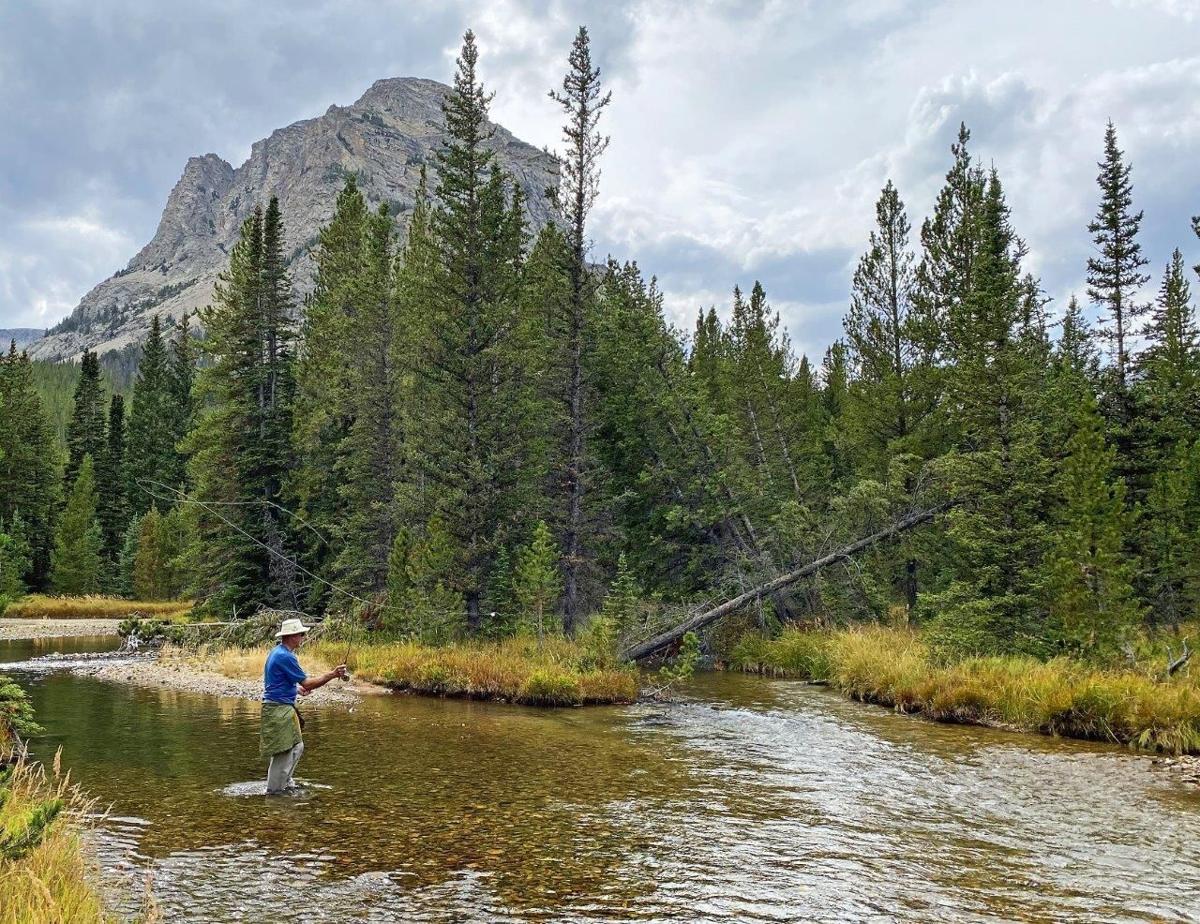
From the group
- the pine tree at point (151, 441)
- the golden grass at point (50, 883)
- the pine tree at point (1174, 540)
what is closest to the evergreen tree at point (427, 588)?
the golden grass at point (50, 883)

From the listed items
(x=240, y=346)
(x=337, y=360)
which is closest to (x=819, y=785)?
(x=337, y=360)

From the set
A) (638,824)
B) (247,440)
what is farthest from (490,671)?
(247,440)

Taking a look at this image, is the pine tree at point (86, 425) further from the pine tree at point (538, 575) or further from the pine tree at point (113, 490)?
the pine tree at point (538, 575)

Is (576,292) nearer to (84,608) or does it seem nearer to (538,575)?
(538,575)

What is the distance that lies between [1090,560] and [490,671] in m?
13.7

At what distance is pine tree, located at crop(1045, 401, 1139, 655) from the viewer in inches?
645

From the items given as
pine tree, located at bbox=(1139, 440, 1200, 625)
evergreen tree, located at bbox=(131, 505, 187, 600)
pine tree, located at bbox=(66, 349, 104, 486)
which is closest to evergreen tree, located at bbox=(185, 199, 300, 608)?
evergreen tree, located at bbox=(131, 505, 187, 600)

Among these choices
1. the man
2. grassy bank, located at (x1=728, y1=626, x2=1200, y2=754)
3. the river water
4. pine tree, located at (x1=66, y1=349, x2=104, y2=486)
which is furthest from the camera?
pine tree, located at (x1=66, y1=349, x2=104, y2=486)

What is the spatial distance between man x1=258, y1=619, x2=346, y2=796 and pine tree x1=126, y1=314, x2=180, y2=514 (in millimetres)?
66293

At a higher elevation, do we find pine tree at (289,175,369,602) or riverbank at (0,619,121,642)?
pine tree at (289,175,369,602)

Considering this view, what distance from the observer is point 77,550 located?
60625mm

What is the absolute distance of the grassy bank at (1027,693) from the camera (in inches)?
531

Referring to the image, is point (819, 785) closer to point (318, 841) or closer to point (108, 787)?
point (318, 841)

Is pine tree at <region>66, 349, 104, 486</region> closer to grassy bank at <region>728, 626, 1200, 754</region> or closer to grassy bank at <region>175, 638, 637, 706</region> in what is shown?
grassy bank at <region>175, 638, 637, 706</region>
